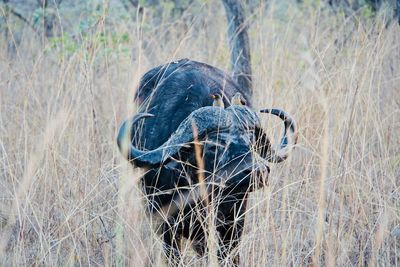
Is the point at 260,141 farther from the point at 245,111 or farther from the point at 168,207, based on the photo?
the point at 168,207

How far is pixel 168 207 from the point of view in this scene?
3.70 m

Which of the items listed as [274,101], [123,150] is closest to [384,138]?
[274,101]

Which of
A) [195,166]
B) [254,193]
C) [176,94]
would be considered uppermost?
[176,94]

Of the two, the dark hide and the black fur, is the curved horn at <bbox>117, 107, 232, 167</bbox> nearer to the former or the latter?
the black fur

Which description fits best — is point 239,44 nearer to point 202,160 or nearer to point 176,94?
point 176,94

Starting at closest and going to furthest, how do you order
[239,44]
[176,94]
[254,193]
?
[254,193], [176,94], [239,44]

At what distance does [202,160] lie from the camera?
3.38m

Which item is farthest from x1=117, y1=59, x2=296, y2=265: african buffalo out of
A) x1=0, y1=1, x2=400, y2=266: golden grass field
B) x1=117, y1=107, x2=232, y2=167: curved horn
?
x1=0, y1=1, x2=400, y2=266: golden grass field

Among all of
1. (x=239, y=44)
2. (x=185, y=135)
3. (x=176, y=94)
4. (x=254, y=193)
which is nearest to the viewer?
(x=185, y=135)

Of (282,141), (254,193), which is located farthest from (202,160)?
(282,141)

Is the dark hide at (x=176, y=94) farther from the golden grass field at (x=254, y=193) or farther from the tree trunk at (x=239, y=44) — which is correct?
the tree trunk at (x=239, y=44)

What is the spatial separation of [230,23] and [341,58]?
4.31 ft

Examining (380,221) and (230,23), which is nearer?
(380,221)

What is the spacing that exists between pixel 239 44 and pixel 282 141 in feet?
5.87
